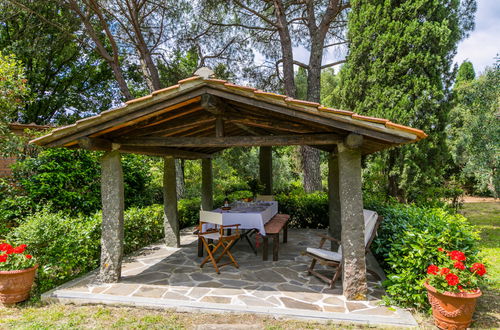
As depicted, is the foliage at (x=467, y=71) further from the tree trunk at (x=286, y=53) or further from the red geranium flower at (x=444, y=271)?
the red geranium flower at (x=444, y=271)

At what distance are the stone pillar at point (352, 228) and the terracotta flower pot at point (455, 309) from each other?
2.93 ft

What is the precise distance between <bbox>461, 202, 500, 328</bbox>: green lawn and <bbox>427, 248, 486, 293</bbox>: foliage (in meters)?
0.49

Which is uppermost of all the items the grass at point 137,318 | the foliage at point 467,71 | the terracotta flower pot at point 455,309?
the foliage at point 467,71

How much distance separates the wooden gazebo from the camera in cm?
363

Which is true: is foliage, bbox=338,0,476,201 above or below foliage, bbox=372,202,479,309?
above

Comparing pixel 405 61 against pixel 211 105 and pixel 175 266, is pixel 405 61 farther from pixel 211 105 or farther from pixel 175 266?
pixel 175 266

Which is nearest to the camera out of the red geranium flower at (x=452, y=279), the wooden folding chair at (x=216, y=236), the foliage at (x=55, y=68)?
the red geranium flower at (x=452, y=279)

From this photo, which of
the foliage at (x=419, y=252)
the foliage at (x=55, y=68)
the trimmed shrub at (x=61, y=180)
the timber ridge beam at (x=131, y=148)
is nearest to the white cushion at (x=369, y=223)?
the foliage at (x=419, y=252)

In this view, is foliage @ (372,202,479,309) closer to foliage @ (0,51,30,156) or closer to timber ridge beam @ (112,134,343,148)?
timber ridge beam @ (112,134,343,148)

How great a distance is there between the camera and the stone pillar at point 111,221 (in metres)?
4.50

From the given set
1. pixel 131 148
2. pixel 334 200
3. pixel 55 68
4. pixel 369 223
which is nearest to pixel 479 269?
pixel 369 223

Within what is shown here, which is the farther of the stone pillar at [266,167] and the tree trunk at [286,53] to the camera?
the stone pillar at [266,167]

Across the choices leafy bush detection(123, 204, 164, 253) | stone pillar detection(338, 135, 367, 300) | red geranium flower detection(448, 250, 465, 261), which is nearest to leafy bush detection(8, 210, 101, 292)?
Answer: leafy bush detection(123, 204, 164, 253)

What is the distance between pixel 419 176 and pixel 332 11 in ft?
22.7
